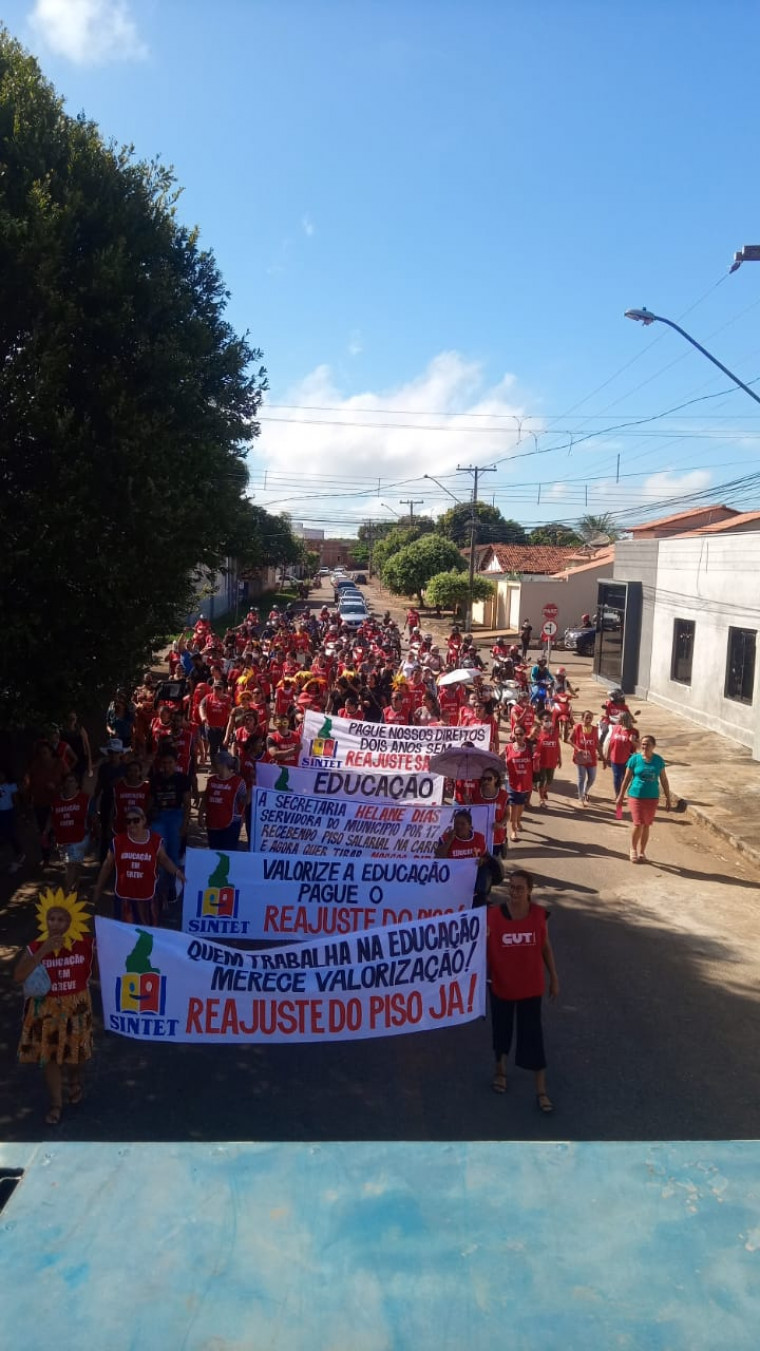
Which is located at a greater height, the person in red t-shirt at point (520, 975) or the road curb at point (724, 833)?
the person in red t-shirt at point (520, 975)

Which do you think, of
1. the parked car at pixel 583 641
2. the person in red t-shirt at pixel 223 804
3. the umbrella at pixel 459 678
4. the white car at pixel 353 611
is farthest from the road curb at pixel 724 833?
the white car at pixel 353 611

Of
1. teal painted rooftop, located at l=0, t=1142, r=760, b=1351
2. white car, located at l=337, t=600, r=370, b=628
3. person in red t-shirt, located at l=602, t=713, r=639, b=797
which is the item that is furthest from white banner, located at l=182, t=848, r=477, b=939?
white car, located at l=337, t=600, r=370, b=628

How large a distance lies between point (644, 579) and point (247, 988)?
72.9 ft

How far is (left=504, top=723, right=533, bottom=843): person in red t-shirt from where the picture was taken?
11711mm

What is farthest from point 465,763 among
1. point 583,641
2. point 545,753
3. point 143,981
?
point 583,641

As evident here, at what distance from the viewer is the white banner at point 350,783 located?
10359 mm

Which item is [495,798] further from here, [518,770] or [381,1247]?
[381,1247]

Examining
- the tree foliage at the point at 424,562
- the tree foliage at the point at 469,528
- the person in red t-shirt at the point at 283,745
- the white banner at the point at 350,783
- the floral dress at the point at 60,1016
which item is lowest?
the floral dress at the point at 60,1016

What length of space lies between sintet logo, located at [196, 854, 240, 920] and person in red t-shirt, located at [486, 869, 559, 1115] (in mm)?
2347

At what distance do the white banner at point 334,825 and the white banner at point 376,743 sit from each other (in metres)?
2.46

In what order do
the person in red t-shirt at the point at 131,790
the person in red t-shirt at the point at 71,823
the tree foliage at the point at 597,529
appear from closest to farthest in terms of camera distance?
the person in red t-shirt at the point at 131,790
the person in red t-shirt at the point at 71,823
the tree foliage at the point at 597,529

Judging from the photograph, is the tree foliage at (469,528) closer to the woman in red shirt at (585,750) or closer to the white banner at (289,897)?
the woman in red shirt at (585,750)

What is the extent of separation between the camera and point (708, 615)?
69.7 feet

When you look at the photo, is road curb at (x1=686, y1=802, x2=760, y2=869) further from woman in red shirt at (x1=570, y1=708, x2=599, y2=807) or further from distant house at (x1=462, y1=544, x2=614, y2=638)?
distant house at (x1=462, y1=544, x2=614, y2=638)
